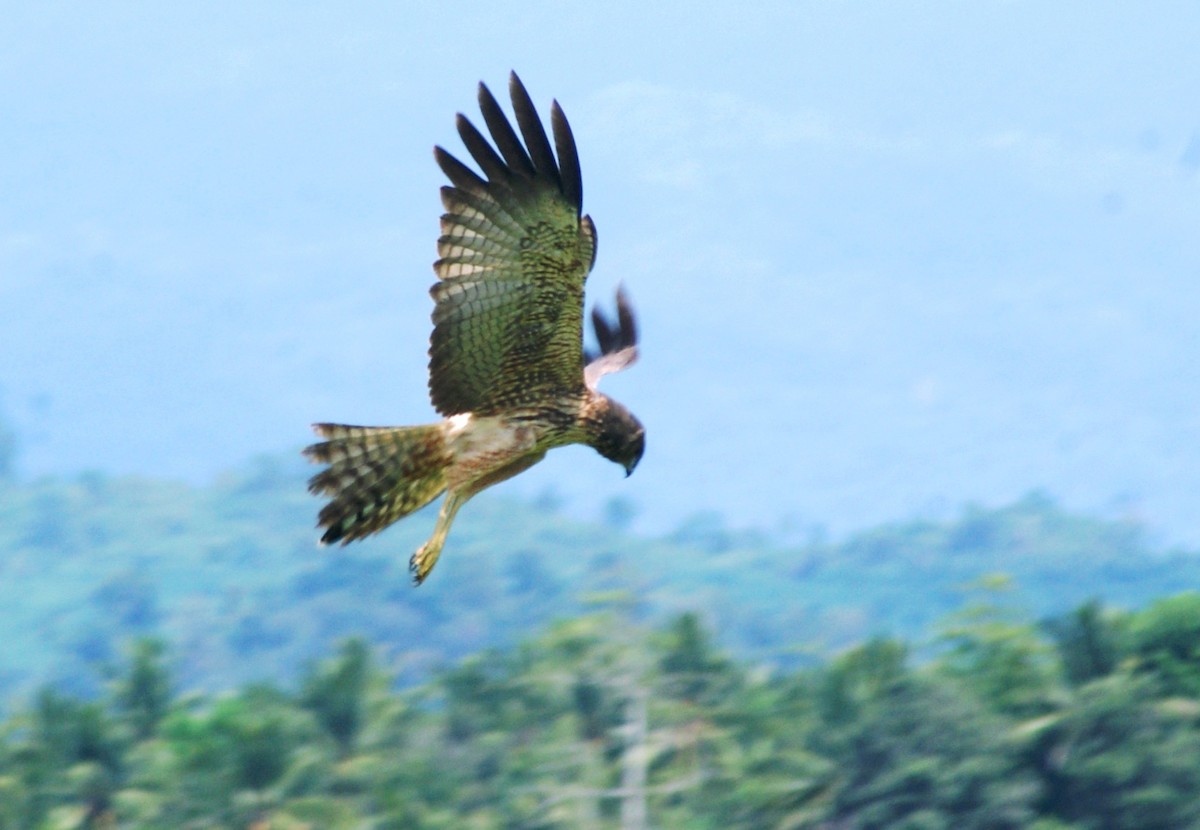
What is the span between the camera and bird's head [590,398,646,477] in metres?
7.35

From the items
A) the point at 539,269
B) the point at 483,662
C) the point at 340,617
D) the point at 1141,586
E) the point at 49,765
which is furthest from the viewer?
the point at 1141,586

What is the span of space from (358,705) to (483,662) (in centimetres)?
223

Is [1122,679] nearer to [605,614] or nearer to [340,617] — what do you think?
[605,614]

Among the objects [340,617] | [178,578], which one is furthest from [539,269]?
[178,578]

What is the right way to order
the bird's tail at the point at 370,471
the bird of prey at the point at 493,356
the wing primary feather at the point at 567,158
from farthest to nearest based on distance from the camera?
the bird's tail at the point at 370,471, the bird of prey at the point at 493,356, the wing primary feather at the point at 567,158

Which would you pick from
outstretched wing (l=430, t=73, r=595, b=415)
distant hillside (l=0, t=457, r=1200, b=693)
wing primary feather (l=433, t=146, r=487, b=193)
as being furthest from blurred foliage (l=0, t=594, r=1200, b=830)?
distant hillside (l=0, t=457, r=1200, b=693)

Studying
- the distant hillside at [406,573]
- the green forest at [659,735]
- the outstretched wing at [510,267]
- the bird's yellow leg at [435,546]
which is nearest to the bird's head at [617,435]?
the outstretched wing at [510,267]

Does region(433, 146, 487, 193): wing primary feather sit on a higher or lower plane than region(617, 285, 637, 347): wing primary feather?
lower

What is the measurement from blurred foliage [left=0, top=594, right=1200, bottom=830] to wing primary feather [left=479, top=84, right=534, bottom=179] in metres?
10.0

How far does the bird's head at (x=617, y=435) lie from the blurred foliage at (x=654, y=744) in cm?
895

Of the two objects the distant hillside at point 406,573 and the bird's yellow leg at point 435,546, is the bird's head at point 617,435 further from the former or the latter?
the distant hillside at point 406,573

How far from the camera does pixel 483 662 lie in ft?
67.6

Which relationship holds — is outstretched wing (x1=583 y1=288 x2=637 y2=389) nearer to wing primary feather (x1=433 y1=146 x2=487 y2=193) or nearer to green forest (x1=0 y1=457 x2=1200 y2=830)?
wing primary feather (x1=433 y1=146 x2=487 y2=193)

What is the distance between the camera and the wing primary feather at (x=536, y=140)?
255 inches
